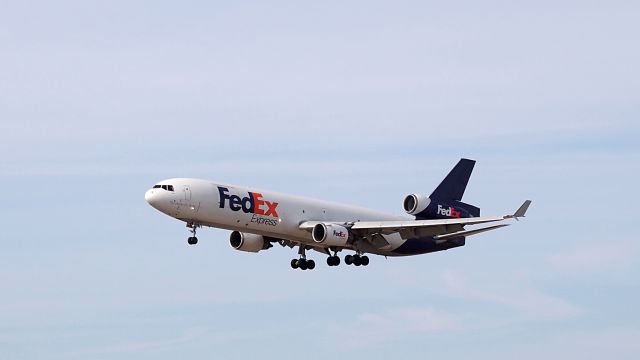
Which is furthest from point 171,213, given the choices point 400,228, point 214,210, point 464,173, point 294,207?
point 464,173

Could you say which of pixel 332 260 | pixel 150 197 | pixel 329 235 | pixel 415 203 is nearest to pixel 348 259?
pixel 332 260

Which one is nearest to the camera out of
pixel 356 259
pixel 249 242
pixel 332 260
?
pixel 356 259

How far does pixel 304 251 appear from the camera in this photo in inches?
3979

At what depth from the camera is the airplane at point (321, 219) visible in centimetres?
9256

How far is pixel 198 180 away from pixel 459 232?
1766 centimetres

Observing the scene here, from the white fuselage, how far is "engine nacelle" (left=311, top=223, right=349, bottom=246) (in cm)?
91

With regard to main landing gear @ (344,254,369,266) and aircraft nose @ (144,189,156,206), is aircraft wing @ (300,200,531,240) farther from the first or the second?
aircraft nose @ (144,189,156,206)

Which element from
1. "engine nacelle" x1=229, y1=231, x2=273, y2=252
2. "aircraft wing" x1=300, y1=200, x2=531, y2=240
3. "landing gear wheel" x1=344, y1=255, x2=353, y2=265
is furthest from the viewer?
"engine nacelle" x1=229, y1=231, x2=273, y2=252

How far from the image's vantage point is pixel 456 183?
107 metres

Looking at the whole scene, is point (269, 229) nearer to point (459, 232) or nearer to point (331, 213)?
point (331, 213)

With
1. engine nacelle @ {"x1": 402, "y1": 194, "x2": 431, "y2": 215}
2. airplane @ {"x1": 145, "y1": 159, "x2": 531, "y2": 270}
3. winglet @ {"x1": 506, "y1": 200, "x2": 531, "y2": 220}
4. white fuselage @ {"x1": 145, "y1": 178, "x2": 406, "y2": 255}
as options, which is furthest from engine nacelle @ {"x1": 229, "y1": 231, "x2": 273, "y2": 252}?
winglet @ {"x1": 506, "y1": 200, "x2": 531, "y2": 220}

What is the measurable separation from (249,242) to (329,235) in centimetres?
738

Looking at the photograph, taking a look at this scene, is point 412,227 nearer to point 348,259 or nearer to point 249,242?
point 348,259

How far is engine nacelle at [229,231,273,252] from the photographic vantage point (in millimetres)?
101062
